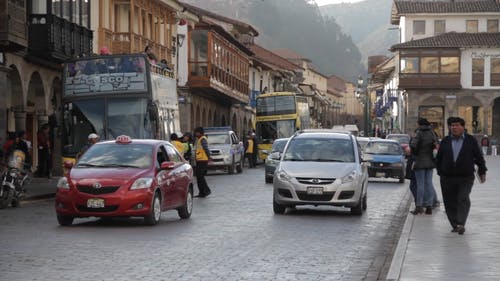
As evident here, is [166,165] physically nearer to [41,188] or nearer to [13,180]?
[13,180]

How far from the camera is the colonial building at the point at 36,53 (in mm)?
30781

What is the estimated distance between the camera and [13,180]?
2198 centimetres

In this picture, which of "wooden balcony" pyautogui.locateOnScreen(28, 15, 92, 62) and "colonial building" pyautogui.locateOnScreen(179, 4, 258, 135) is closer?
"wooden balcony" pyautogui.locateOnScreen(28, 15, 92, 62)

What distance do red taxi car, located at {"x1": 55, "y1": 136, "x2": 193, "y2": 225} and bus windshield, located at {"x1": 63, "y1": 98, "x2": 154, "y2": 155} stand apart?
7932mm

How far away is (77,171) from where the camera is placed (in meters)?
17.0

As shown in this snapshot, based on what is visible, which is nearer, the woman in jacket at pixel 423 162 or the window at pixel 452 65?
the woman in jacket at pixel 423 162

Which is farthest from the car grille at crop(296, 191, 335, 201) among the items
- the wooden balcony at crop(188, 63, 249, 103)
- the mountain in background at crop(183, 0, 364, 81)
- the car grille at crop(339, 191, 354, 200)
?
the mountain in background at crop(183, 0, 364, 81)

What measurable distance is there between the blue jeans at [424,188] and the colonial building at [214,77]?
3966cm

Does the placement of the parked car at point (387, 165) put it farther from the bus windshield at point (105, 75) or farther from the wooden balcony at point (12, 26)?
the bus windshield at point (105, 75)

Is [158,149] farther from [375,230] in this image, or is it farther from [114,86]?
[114,86]

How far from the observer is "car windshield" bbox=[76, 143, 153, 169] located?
17438mm

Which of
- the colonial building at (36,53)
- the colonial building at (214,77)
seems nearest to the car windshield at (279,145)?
the colonial building at (36,53)

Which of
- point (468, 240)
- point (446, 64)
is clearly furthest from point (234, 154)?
point (446, 64)

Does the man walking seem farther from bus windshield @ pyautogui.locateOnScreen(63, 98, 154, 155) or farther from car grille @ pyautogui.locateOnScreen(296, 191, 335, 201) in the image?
car grille @ pyautogui.locateOnScreen(296, 191, 335, 201)
